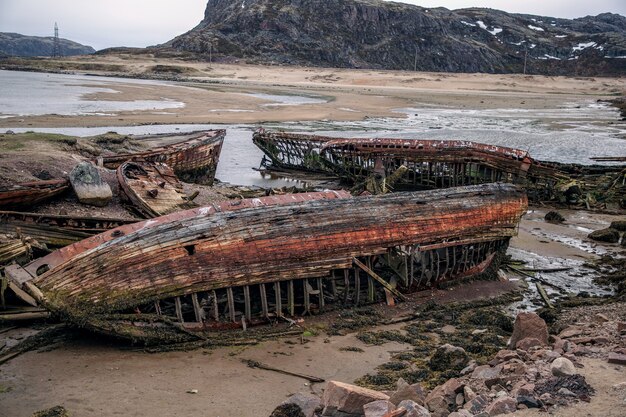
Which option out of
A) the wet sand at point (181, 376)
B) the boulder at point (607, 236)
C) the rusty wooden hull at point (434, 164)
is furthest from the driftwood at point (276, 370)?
the rusty wooden hull at point (434, 164)

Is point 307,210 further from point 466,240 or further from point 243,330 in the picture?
point 466,240

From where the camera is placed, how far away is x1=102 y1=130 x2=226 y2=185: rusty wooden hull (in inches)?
901

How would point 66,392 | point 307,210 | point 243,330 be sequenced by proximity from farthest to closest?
point 307,210 → point 243,330 → point 66,392

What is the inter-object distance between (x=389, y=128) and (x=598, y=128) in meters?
17.7

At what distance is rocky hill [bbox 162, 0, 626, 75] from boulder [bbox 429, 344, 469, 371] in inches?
3967

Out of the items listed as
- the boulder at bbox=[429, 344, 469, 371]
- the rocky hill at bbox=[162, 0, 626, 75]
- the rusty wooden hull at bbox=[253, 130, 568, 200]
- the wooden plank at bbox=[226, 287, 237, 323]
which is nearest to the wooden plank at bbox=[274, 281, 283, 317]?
the wooden plank at bbox=[226, 287, 237, 323]

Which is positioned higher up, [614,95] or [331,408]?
[614,95]

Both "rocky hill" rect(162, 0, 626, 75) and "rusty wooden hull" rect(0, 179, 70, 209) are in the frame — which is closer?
"rusty wooden hull" rect(0, 179, 70, 209)

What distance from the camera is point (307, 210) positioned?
13.1 m

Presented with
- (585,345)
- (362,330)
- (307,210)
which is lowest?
(362,330)

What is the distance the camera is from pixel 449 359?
9.93 metres

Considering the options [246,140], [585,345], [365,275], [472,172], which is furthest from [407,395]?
[246,140]

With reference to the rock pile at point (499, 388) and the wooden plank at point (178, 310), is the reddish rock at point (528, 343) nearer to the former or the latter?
the rock pile at point (499, 388)

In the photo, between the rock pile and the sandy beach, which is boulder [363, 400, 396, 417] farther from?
the sandy beach
